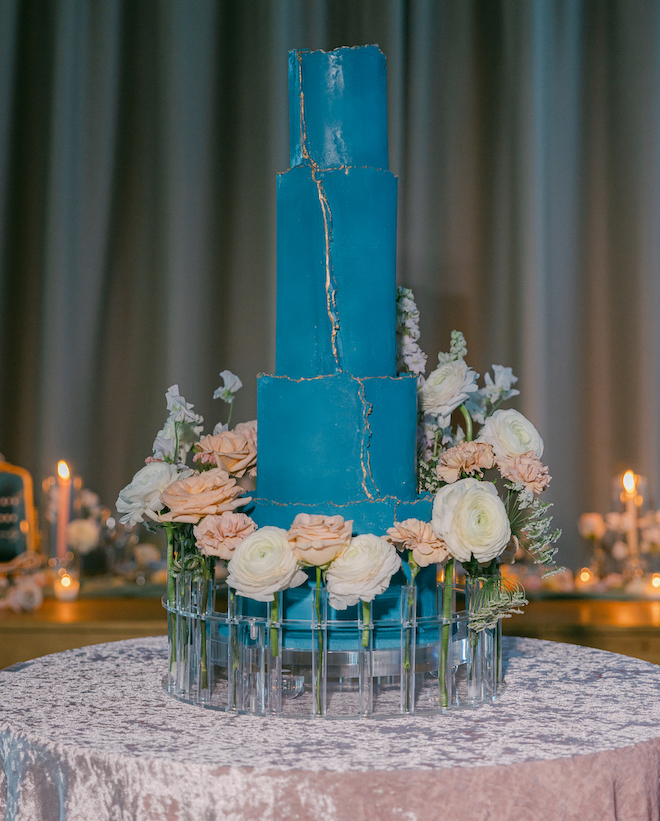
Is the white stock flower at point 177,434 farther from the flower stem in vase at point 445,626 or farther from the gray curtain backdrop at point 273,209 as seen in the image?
the gray curtain backdrop at point 273,209

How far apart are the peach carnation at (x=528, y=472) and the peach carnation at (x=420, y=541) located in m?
0.14

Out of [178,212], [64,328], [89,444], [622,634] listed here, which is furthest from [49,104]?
[622,634]

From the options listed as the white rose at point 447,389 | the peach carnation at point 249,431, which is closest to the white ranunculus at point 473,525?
the white rose at point 447,389

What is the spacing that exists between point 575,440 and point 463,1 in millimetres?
1269

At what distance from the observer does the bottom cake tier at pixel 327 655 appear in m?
0.99

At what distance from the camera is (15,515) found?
8.08 feet

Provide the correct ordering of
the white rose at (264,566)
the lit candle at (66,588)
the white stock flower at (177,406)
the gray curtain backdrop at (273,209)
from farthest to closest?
the gray curtain backdrop at (273,209)
the lit candle at (66,588)
the white stock flower at (177,406)
the white rose at (264,566)

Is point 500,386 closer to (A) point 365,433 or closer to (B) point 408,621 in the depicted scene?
(A) point 365,433

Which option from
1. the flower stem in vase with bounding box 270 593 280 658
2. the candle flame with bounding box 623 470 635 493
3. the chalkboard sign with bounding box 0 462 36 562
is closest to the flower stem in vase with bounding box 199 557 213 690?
the flower stem in vase with bounding box 270 593 280 658

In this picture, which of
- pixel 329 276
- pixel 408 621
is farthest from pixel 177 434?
pixel 408 621

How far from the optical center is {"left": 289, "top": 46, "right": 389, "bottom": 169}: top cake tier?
112 cm

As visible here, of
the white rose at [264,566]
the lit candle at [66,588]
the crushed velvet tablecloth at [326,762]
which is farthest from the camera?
the lit candle at [66,588]

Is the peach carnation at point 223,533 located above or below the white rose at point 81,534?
above

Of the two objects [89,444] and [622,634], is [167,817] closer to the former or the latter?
[622,634]
